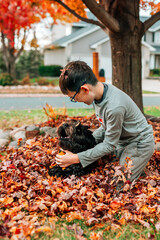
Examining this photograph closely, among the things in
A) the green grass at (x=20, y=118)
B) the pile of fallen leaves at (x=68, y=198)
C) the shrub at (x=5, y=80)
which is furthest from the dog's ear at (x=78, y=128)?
the shrub at (x=5, y=80)

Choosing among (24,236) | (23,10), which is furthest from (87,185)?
(23,10)

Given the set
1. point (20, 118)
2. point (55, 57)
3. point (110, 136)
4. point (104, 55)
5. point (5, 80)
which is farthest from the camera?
point (55, 57)

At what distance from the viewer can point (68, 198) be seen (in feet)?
8.85

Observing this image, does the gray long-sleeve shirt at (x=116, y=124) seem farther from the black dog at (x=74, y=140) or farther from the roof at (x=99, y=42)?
the roof at (x=99, y=42)

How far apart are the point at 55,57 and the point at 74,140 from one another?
28.6 m

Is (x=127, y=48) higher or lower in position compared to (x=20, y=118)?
higher

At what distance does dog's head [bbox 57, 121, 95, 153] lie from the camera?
2.94m

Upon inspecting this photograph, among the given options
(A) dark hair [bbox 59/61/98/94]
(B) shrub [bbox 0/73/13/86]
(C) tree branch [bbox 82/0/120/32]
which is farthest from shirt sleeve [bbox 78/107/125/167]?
(B) shrub [bbox 0/73/13/86]

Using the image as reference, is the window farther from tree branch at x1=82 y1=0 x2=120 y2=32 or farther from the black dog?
the black dog

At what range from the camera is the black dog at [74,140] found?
9.66 feet

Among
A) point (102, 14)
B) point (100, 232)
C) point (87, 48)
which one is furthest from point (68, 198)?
point (87, 48)

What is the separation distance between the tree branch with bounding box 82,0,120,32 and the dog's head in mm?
2296

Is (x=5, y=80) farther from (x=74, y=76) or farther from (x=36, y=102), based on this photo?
(x=74, y=76)

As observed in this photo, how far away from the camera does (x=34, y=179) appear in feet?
10.5
